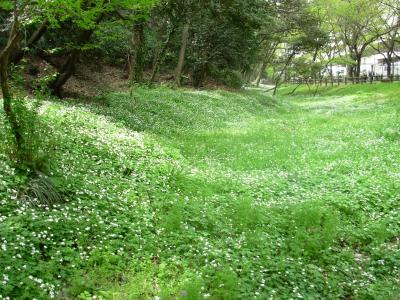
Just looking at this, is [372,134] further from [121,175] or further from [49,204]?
[49,204]

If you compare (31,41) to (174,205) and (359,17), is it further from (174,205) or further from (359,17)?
(359,17)

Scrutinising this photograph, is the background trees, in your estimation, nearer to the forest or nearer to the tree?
the tree

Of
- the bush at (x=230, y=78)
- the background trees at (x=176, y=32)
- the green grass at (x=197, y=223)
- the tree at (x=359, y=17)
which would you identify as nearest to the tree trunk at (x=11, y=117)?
the green grass at (x=197, y=223)

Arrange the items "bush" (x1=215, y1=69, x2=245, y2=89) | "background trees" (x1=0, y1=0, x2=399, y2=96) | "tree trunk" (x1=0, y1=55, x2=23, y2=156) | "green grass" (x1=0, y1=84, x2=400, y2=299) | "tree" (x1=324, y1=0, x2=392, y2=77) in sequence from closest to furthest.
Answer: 1. "green grass" (x1=0, y1=84, x2=400, y2=299)
2. "tree trunk" (x1=0, y1=55, x2=23, y2=156)
3. "background trees" (x1=0, y1=0, x2=399, y2=96)
4. "bush" (x1=215, y1=69, x2=245, y2=89)
5. "tree" (x1=324, y1=0, x2=392, y2=77)

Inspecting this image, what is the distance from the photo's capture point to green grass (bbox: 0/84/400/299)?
594 cm

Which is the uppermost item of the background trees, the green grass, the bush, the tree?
the tree

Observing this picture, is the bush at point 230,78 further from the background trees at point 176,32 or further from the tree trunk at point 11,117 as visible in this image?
the tree trunk at point 11,117

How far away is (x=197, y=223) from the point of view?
27.3 feet

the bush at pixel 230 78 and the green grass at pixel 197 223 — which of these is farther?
the bush at pixel 230 78

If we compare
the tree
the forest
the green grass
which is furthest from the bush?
the green grass

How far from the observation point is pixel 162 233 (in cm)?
761

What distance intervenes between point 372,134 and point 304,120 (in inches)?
371

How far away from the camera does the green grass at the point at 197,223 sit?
5941 mm

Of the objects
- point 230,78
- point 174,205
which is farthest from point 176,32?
point 174,205
